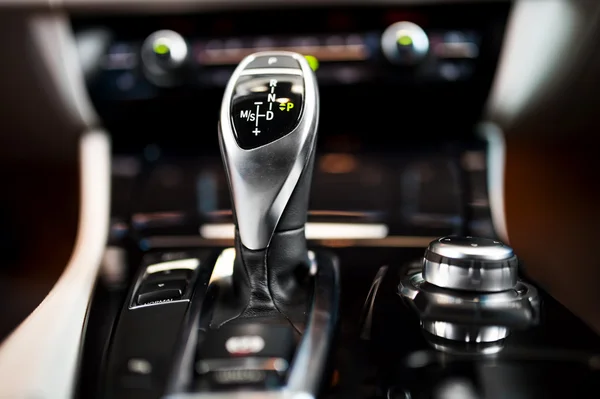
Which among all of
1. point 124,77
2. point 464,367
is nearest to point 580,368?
point 464,367

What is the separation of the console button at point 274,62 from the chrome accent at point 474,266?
0.17 metres

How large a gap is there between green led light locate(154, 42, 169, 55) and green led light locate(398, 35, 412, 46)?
21cm

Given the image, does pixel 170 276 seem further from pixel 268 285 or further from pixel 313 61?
pixel 313 61

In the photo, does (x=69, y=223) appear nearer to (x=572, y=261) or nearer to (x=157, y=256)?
(x=157, y=256)

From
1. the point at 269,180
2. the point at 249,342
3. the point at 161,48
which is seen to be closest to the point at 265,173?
the point at 269,180

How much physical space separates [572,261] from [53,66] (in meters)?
0.51

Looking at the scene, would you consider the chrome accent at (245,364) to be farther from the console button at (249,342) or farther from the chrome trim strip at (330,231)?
the chrome trim strip at (330,231)

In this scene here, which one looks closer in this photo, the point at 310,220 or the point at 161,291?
the point at 161,291

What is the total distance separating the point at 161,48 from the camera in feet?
1.78

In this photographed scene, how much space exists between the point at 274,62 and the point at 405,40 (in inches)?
6.0

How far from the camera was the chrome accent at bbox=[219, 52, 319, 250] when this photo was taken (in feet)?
1.28

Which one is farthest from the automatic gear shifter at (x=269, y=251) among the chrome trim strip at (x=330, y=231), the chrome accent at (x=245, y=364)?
the chrome trim strip at (x=330, y=231)

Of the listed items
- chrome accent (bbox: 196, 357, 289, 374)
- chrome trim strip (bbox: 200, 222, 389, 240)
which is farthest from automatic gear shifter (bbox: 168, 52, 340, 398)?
chrome trim strip (bbox: 200, 222, 389, 240)

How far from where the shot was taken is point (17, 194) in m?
0.61
